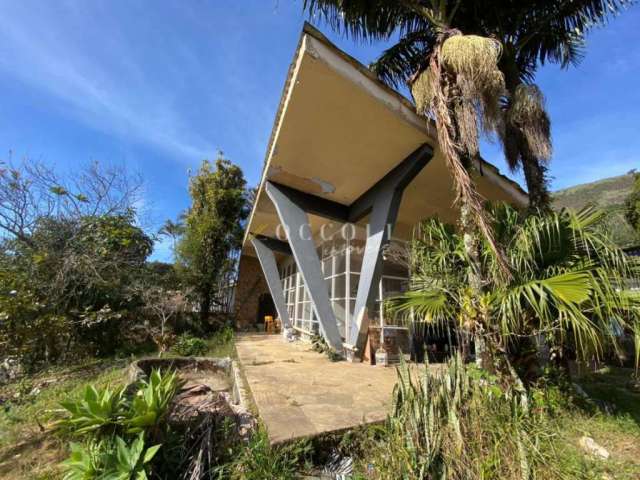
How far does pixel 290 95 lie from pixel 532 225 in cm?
347

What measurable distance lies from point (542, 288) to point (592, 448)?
4.49 ft

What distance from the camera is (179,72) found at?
19.4 feet

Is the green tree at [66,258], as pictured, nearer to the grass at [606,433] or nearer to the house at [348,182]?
the house at [348,182]

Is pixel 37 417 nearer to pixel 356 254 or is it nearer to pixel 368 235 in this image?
pixel 368 235

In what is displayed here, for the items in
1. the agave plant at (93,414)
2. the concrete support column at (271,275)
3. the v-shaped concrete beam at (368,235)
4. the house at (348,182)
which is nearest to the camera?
the agave plant at (93,414)

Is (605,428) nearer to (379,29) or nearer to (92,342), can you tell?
(379,29)

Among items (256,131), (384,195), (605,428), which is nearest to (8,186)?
(256,131)

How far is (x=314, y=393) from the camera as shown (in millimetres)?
3707

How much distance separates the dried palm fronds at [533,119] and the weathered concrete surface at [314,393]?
4.10 metres

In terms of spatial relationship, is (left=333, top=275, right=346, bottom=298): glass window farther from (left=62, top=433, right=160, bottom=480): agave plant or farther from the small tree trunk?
the small tree trunk

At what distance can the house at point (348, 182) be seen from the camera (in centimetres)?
402

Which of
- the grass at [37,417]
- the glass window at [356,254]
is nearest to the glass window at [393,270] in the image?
the glass window at [356,254]

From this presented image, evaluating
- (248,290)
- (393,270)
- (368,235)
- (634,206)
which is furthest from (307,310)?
(634,206)

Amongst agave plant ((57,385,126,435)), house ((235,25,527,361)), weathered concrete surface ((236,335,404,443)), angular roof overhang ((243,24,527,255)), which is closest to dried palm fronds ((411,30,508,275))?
angular roof overhang ((243,24,527,255))
